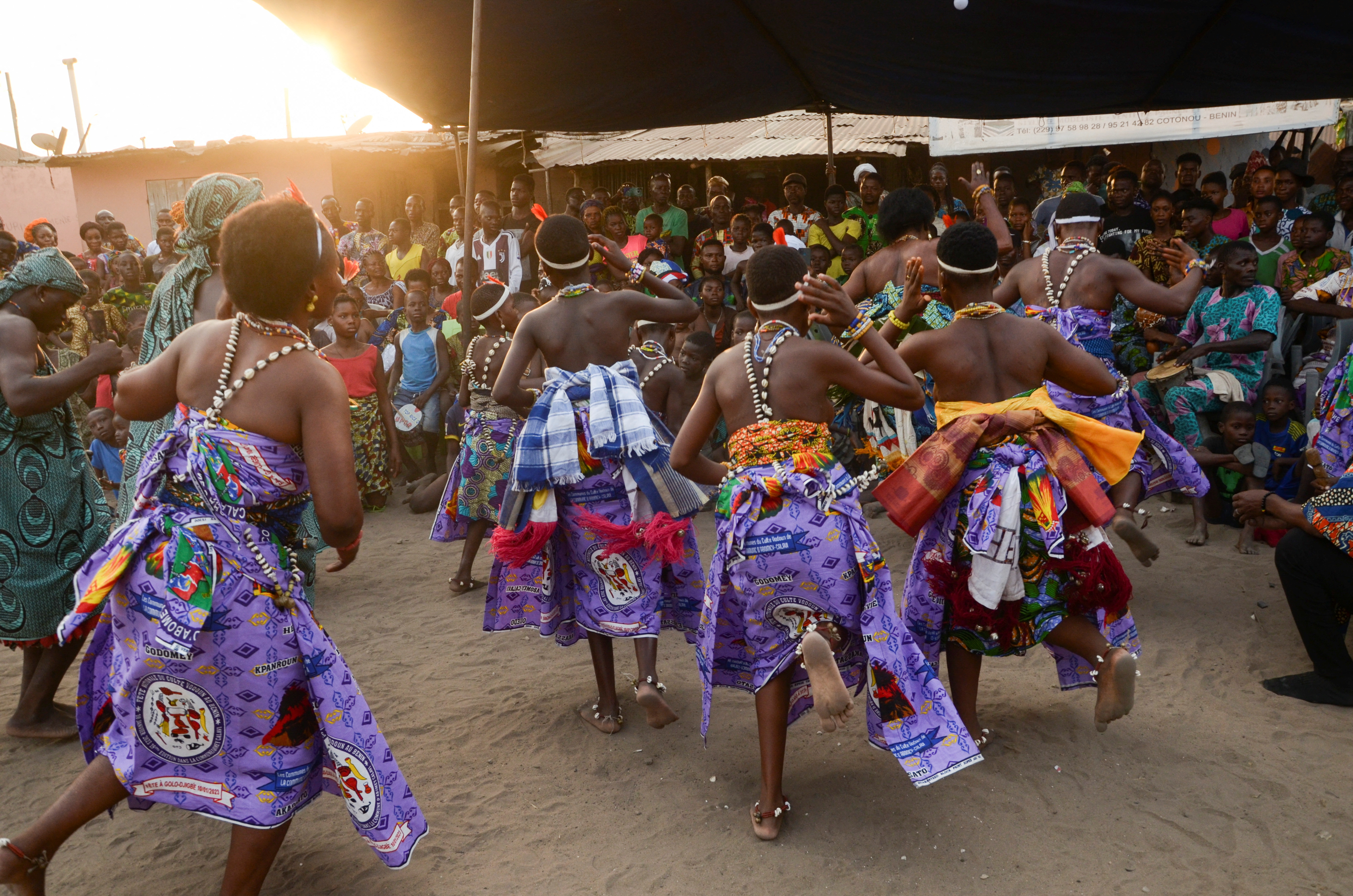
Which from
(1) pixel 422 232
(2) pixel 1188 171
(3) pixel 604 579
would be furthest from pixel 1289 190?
(1) pixel 422 232

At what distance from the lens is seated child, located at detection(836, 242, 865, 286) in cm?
905

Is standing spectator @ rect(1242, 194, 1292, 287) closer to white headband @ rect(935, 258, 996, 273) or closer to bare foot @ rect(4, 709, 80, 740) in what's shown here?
white headband @ rect(935, 258, 996, 273)

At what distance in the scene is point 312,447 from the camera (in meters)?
2.54

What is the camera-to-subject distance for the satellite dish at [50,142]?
2075 centimetres

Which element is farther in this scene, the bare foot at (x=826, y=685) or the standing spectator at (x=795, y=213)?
the standing spectator at (x=795, y=213)

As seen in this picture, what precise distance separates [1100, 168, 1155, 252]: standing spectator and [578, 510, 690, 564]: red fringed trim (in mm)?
5710

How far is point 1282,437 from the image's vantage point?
21.2ft

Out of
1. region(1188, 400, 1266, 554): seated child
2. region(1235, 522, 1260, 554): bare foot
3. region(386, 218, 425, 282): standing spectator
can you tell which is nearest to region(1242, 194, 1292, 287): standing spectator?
region(1188, 400, 1266, 554): seated child

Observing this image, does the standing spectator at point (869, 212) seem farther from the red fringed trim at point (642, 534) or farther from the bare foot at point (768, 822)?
the bare foot at point (768, 822)

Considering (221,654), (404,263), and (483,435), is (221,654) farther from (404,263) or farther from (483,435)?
(404,263)

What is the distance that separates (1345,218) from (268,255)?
323 inches

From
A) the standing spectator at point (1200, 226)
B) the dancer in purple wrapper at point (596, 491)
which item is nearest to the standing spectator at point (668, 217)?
the standing spectator at point (1200, 226)

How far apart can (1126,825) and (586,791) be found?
79.2 inches

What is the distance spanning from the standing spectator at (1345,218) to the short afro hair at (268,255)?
7618mm
